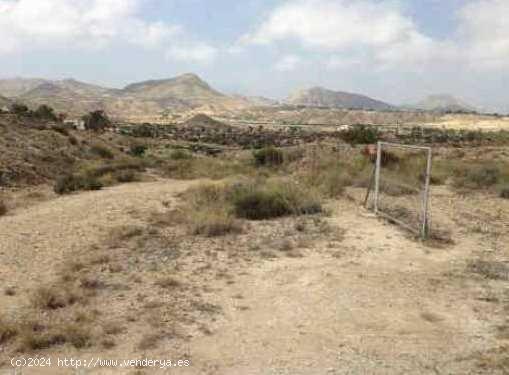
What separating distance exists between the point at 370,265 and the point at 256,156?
20.5 meters

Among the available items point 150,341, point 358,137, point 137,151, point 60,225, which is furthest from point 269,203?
point 358,137

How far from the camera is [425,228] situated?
44.9 ft

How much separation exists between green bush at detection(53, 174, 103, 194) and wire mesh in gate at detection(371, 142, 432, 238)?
10130mm

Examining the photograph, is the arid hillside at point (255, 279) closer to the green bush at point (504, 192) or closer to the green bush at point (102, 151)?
the green bush at point (504, 192)

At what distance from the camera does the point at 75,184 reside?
21375mm

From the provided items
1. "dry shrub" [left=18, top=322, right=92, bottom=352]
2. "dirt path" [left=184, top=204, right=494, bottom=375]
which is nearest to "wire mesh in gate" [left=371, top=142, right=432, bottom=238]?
"dirt path" [left=184, top=204, right=494, bottom=375]

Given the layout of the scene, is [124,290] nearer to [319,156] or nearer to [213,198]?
[213,198]

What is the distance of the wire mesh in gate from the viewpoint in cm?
1385

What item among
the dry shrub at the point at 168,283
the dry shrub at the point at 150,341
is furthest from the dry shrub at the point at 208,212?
the dry shrub at the point at 150,341

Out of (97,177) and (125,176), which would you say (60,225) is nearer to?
(97,177)

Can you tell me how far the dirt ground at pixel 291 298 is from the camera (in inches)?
275

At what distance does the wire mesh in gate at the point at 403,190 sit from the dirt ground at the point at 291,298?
693 mm

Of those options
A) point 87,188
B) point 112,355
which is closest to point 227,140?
point 87,188

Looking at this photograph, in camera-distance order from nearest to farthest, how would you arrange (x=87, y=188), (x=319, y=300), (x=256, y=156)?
(x=319, y=300) < (x=87, y=188) < (x=256, y=156)
